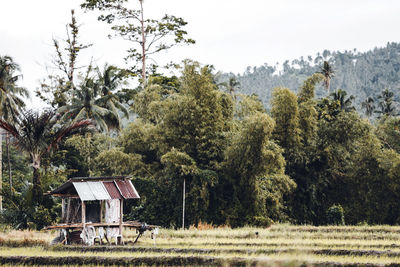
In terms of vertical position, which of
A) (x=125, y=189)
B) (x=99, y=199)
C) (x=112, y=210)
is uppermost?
(x=125, y=189)

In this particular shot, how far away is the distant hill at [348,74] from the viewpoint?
13162 cm

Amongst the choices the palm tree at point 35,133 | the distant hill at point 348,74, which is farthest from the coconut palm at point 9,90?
the distant hill at point 348,74

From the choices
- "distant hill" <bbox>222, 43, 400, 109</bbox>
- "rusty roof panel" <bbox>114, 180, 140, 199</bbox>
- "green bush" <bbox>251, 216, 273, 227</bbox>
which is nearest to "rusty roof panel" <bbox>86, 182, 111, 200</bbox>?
"rusty roof panel" <bbox>114, 180, 140, 199</bbox>

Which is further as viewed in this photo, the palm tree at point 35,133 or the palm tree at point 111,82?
the palm tree at point 111,82

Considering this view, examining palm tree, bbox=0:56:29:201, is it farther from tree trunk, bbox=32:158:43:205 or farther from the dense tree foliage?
tree trunk, bbox=32:158:43:205

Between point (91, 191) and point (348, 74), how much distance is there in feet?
429

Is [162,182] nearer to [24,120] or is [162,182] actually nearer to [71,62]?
[24,120]

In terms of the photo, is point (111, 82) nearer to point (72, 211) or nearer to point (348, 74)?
point (72, 211)

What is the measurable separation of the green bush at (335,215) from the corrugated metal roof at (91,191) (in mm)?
13421

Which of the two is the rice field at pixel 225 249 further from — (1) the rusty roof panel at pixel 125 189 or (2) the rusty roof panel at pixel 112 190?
(2) the rusty roof panel at pixel 112 190

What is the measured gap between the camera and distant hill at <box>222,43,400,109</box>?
13162cm

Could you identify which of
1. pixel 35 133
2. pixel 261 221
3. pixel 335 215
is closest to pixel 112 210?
pixel 35 133

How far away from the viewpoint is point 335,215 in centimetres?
2794

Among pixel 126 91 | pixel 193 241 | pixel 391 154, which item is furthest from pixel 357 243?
pixel 126 91
